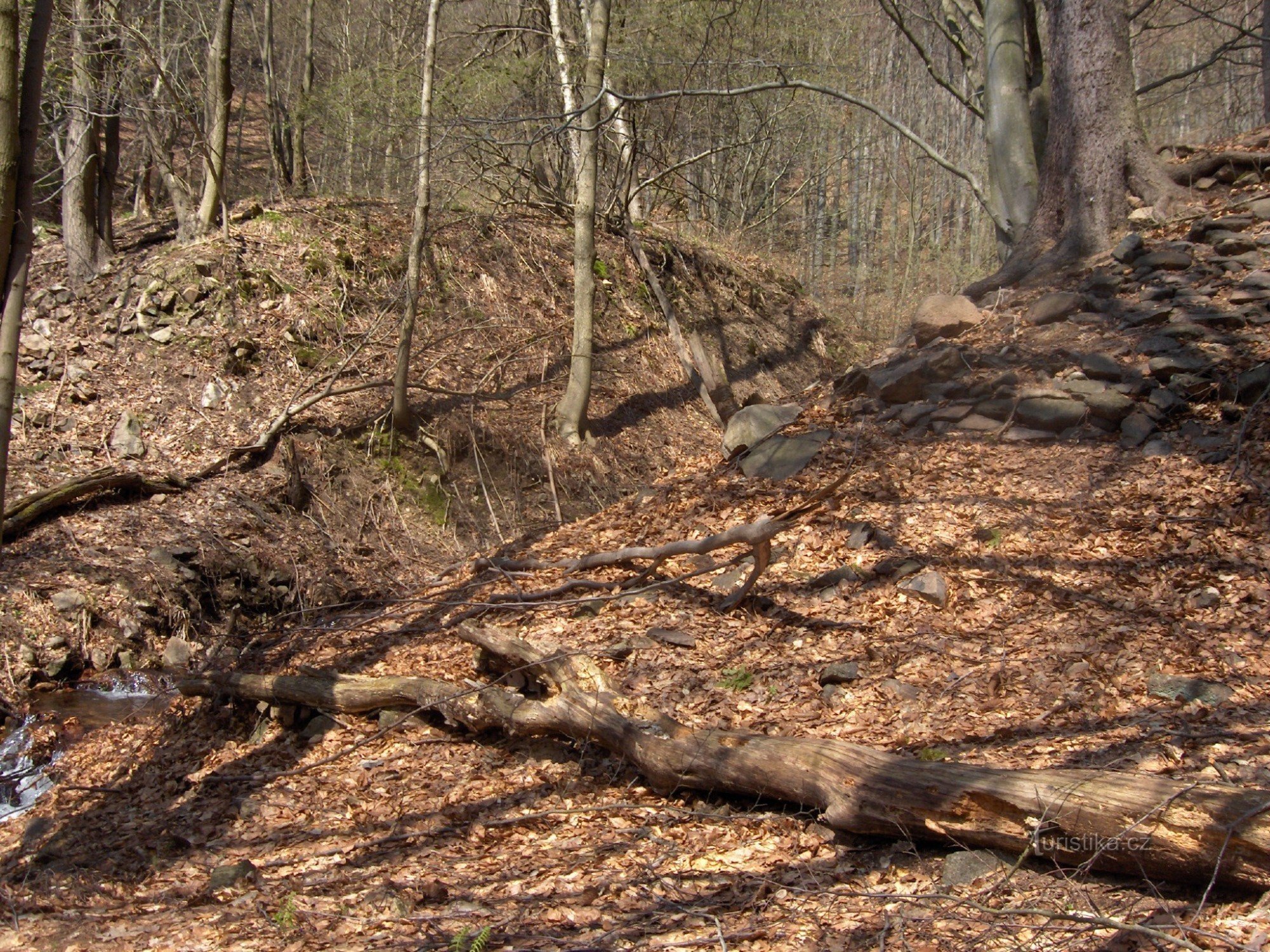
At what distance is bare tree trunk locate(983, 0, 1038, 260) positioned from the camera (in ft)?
34.8

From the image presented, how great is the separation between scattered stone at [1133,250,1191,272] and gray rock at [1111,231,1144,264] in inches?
5.3

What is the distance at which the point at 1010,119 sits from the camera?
35.2 feet

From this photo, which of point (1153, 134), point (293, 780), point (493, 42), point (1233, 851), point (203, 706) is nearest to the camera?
point (1233, 851)

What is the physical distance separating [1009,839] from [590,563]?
4011 millimetres

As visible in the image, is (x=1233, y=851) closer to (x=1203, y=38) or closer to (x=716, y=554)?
(x=716, y=554)

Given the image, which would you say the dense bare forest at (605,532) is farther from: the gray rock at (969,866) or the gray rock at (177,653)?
the gray rock at (177,653)

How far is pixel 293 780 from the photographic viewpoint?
5.97 m

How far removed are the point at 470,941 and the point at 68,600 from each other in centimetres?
629

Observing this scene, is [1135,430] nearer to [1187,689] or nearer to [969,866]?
[1187,689]

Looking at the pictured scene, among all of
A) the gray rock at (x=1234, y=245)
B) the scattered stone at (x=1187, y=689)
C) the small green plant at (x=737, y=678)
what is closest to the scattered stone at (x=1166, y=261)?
the gray rock at (x=1234, y=245)

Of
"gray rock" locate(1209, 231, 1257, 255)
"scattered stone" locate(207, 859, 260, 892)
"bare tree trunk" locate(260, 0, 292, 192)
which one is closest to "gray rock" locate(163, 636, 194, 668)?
"scattered stone" locate(207, 859, 260, 892)

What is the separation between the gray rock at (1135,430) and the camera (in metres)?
7.19

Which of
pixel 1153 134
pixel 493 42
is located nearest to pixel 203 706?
pixel 493 42

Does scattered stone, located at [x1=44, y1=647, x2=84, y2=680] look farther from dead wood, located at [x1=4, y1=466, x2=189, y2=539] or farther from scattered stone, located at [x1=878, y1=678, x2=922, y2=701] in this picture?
scattered stone, located at [x1=878, y1=678, x2=922, y2=701]
